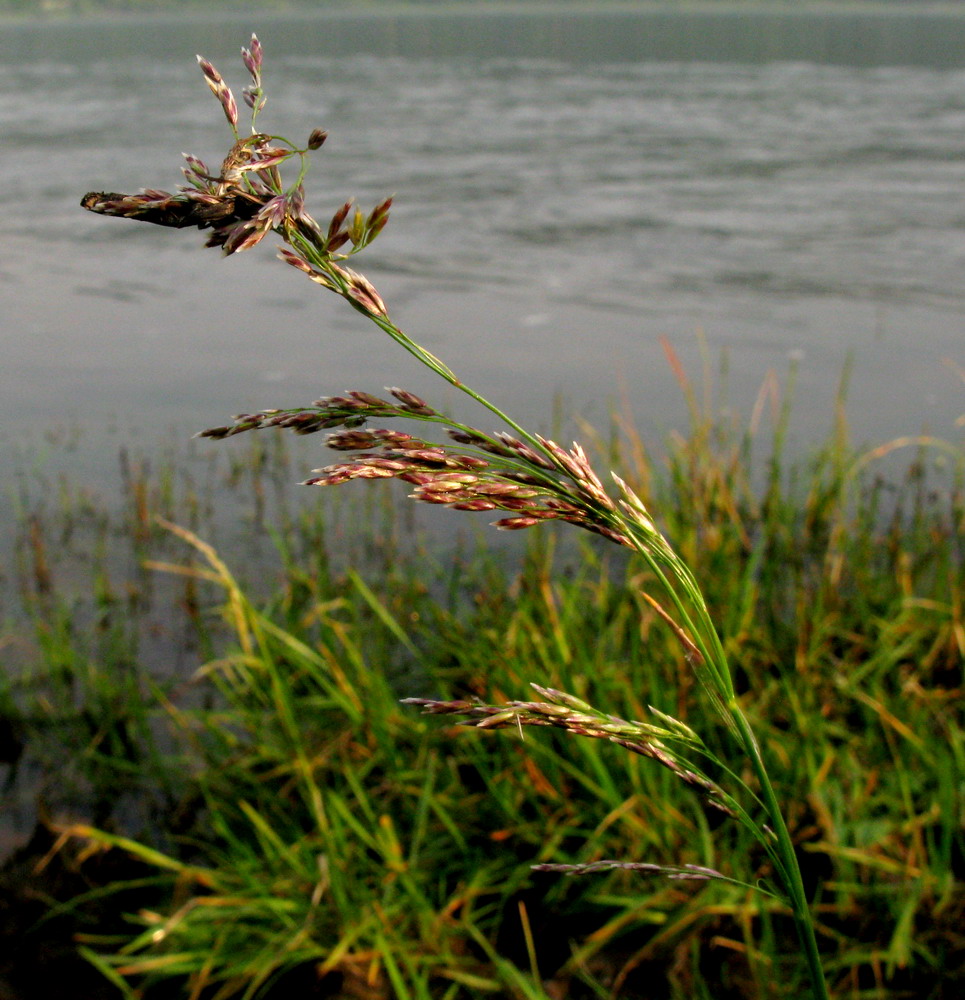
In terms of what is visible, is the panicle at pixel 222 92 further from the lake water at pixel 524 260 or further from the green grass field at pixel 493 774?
the lake water at pixel 524 260

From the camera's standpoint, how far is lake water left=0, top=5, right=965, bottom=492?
7965 millimetres

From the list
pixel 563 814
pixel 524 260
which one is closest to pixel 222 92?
pixel 563 814

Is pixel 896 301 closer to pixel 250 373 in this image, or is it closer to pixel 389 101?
pixel 250 373

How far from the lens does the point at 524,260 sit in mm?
12016

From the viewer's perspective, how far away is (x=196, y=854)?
3654 mm

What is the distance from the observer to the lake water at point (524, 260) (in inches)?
314

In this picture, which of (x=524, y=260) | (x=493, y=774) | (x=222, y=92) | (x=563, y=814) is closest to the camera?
(x=222, y=92)

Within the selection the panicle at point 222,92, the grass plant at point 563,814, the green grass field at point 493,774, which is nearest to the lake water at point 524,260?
the green grass field at point 493,774

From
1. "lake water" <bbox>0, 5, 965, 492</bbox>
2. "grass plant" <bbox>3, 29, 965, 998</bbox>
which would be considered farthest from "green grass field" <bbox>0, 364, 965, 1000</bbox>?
"lake water" <bbox>0, 5, 965, 492</bbox>

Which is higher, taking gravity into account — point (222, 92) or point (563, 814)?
point (222, 92)

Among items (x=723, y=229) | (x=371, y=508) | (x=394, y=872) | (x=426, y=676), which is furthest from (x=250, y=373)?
(x=723, y=229)

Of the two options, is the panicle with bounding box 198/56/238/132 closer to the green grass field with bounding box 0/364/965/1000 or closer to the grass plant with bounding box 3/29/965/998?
the grass plant with bounding box 3/29/965/998

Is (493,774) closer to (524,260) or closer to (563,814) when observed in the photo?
(563,814)

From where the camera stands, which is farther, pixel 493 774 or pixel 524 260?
pixel 524 260
